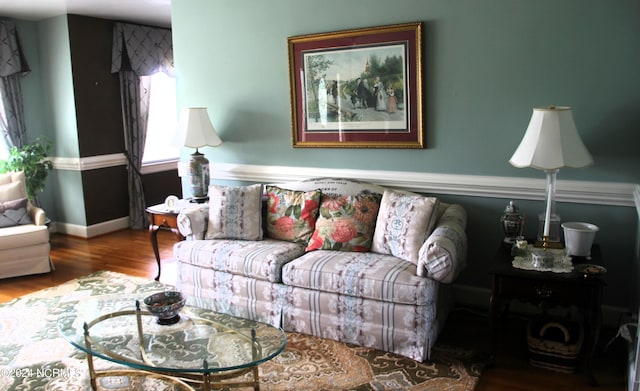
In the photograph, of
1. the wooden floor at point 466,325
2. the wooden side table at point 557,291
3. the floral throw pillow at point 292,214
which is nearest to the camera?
the wooden side table at point 557,291

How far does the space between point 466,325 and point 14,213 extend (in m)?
3.90

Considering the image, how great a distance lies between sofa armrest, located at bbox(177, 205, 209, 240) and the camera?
3.63 metres

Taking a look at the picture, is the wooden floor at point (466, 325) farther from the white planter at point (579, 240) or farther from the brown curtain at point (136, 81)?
the brown curtain at point (136, 81)

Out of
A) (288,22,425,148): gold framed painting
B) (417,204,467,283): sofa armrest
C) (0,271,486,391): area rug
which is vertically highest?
(288,22,425,148): gold framed painting

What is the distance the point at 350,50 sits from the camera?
364cm

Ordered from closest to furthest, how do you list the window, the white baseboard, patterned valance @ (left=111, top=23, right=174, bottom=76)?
the white baseboard, patterned valance @ (left=111, top=23, right=174, bottom=76), the window

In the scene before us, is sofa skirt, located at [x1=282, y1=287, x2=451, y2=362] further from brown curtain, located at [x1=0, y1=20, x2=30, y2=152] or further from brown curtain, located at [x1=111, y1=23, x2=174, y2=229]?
brown curtain, located at [x1=0, y1=20, x2=30, y2=152]

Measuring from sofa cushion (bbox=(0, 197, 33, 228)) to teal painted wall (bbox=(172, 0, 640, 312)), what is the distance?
209 centimetres

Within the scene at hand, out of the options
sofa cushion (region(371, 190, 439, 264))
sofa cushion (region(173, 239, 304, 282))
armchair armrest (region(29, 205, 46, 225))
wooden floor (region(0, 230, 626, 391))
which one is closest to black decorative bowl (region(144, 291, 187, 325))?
sofa cushion (region(173, 239, 304, 282))

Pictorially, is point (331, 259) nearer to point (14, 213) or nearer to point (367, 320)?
point (367, 320)

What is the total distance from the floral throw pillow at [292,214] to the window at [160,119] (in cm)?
312

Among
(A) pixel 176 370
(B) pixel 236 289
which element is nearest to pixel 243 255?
(B) pixel 236 289

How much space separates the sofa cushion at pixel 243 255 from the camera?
319 cm

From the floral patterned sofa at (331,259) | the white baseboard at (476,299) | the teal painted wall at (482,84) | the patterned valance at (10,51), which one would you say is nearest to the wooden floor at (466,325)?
the white baseboard at (476,299)
